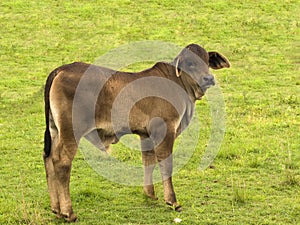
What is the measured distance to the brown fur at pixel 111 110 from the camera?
773cm

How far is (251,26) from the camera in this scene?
843 inches

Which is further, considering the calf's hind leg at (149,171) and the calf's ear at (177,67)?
the calf's hind leg at (149,171)

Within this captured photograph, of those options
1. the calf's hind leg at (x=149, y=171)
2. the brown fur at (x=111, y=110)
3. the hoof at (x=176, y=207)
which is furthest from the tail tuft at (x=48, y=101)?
the hoof at (x=176, y=207)

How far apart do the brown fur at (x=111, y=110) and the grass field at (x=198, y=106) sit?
60 centimetres

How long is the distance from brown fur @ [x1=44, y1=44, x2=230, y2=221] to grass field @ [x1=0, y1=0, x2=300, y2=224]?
60cm

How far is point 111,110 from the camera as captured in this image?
26.0 ft

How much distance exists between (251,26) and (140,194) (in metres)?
13.6

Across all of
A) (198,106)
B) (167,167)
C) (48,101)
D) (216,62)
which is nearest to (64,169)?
(48,101)

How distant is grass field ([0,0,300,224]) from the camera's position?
840 centimetres

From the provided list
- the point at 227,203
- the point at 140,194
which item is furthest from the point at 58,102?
the point at 227,203

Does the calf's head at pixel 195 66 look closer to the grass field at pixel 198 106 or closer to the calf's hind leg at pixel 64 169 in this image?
the grass field at pixel 198 106

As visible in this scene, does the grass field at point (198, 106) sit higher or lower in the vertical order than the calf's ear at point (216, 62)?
lower

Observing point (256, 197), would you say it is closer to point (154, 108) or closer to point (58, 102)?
point (154, 108)

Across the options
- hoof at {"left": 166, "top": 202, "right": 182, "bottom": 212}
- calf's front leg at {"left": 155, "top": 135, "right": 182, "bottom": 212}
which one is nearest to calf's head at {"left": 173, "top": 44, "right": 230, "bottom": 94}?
calf's front leg at {"left": 155, "top": 135, "right": 182, "bottom": 212}
